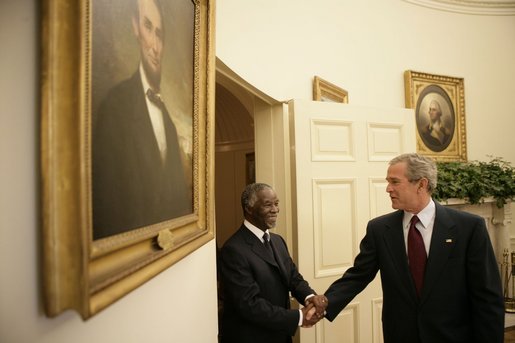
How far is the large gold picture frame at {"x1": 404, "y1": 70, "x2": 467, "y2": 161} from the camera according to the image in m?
5.96

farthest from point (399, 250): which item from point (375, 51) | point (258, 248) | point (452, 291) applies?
point (375, 51)

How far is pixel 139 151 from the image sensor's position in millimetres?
997

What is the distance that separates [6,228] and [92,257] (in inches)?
5.8

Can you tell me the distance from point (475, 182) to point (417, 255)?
378 cm

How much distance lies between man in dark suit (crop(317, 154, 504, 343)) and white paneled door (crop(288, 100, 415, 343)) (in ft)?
3.08

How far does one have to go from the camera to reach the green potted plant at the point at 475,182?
5.48 m

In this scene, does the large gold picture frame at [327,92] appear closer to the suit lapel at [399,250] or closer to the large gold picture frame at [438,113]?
the large gold picture frame at [438,113]

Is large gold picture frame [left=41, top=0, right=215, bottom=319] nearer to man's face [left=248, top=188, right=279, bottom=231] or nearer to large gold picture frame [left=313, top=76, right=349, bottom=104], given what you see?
man's face [left=248, top=188, right=279, bottom=231]

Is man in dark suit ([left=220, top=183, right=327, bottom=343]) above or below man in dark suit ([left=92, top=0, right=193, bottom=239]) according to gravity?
below

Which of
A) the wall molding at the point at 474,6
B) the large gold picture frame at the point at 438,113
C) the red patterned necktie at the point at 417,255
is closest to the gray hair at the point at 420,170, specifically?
the red patterned necktie at the point at 417,255

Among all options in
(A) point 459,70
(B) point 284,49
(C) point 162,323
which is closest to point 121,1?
(C) point 162,323

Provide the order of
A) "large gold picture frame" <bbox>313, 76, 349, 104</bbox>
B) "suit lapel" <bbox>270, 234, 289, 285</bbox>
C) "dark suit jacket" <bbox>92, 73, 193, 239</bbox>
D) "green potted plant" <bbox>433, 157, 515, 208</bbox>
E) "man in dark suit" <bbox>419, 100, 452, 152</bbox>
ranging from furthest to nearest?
"man in dark suit" <bbox>419, 100, 452, 152</bbox>, "green potted plant" <bbox>433, 157, 515, 208</bbox>, "large gold picture frame" <bbox>313, 76, 349, 104</bbox>, "suit lapel" <bbox>270, 234, 289, 285</bbox>, "dark suit jacket" <bbox>92, 73, 193, 239</bbox>

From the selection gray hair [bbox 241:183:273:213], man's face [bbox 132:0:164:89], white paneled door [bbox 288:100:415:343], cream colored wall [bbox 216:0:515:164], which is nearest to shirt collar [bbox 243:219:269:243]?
gray hair [bbox 241:183:273:213]

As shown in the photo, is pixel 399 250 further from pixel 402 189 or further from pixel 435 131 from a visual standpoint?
pixel 435 131
